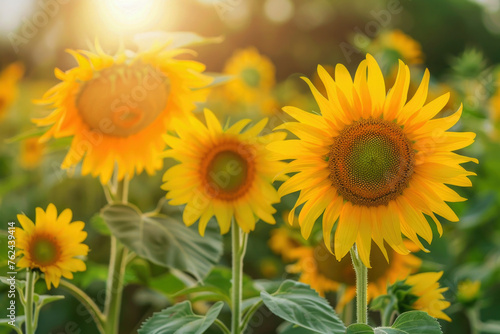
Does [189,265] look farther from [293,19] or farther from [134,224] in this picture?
Answer: [293,19]

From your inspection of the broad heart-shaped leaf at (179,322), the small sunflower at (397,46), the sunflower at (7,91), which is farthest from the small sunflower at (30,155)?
the broad heart-shaped leaf at (179,322)

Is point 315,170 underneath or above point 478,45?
underneath

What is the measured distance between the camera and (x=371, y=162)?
61cm

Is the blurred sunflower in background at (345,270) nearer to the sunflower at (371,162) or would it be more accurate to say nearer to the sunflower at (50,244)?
the sunflower at (371,162)

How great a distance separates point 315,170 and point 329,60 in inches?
177

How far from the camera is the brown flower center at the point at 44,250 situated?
63 centimetres

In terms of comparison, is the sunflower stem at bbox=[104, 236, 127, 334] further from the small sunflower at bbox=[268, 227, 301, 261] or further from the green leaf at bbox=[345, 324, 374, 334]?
the small sunflower at bbox=[268, 227, 301, 261]

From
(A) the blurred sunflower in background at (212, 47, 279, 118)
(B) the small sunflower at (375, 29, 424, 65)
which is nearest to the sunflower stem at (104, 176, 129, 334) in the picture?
(B) the small sunflower at (375, 29, 424, 65)

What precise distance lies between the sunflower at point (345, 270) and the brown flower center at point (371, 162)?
1.12ft

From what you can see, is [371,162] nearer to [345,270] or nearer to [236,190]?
[236,190]

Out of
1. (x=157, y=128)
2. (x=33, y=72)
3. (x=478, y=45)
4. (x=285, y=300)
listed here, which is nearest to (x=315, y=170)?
(x=285, y=300)

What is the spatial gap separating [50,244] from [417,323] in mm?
397

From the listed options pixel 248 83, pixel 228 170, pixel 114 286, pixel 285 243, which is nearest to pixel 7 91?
pixel 285 243

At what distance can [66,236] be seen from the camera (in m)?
0.65
